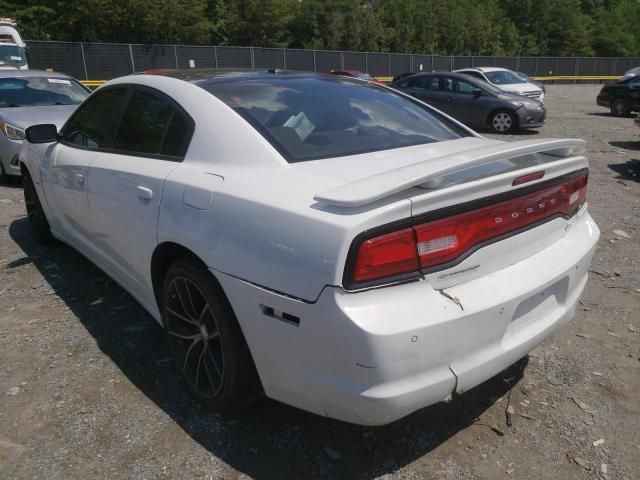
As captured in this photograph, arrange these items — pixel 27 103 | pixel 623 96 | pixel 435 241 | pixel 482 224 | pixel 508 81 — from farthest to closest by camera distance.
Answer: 1. pixel 508 81
2. pixel 623 96
3. pixel 27 103
4. pixel 482 224
5. pixel 435 241

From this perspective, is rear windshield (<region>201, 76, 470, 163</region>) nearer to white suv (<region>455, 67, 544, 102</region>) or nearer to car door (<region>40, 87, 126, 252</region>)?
car door (<region>40, 87, 126, 252</region>)

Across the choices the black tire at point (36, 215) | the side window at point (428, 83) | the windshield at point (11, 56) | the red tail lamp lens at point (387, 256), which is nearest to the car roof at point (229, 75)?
the red tail lamp lens at point (387, 256)

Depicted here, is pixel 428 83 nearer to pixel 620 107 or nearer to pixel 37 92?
pixel 620 107

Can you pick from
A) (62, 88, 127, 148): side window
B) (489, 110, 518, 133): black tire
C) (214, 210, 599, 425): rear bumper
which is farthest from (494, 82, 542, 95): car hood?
(214, 210, 599, 425): rear bumper

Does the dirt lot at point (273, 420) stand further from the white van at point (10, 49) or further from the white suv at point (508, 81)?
the white suv at point (508, 81)

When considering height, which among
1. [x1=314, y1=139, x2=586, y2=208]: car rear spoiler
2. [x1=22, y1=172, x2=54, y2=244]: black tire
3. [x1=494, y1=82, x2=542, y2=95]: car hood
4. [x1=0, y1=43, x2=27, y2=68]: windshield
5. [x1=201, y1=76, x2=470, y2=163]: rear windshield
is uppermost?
[x1=0, y1=43, x2=27, y2=68]: windshield

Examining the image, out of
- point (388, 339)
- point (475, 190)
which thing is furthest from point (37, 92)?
point (388, 339)

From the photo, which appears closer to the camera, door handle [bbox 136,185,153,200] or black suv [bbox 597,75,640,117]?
door handle [bbox 136,185,153,200]

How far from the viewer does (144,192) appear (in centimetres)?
265

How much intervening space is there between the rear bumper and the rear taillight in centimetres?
6

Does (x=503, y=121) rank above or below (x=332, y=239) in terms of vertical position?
below

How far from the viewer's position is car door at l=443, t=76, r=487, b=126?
12664 mm

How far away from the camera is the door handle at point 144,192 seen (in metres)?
2.61

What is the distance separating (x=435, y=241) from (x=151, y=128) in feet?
5.90
